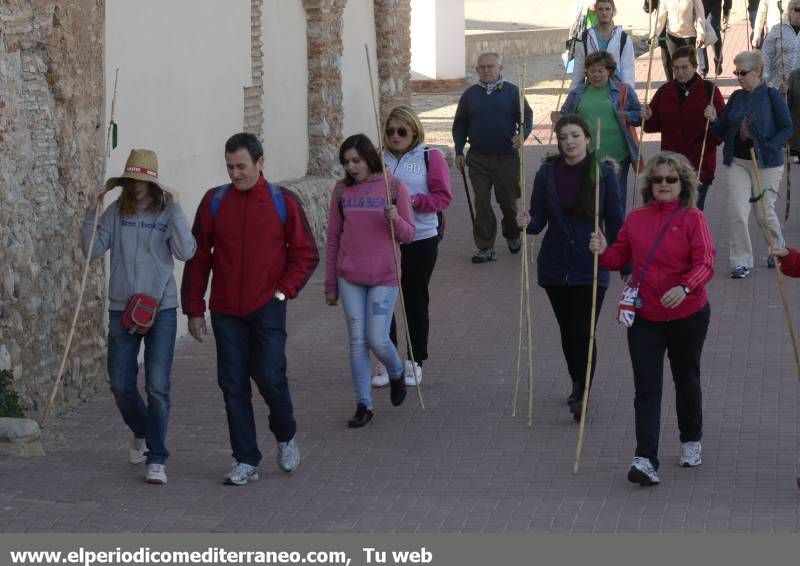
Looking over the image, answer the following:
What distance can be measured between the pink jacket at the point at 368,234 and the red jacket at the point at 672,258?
1.64 metres

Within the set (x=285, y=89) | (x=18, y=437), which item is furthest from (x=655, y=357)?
(x=285, y=89)

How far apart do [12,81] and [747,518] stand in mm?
4557

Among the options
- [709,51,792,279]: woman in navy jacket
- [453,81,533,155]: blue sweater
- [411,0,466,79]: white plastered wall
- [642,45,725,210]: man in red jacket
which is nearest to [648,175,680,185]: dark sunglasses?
[709,51,792,279]: woman in navy jacket

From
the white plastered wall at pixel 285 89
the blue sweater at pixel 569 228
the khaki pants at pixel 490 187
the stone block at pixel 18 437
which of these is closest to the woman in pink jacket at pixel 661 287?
the blue sweater at pixel 569 228

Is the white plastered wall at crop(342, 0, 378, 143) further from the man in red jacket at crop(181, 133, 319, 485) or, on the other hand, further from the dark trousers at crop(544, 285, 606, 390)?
the man in red jacket at crop(181, 133, 319, 485)

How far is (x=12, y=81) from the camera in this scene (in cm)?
848

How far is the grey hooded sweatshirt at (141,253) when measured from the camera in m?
7.66

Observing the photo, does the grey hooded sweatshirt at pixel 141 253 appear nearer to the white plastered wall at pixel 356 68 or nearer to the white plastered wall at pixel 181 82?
the white plastered wall at pixel 181 82

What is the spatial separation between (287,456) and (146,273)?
46.9 inches

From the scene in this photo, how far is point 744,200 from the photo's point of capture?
12258 mm

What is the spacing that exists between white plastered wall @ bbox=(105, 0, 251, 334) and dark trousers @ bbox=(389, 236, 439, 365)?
6.47 feet

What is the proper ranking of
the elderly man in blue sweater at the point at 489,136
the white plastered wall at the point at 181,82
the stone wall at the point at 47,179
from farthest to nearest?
the elderly man in blue sweater at the point at 489,136 → the white plastered wall at the point at 181,82 → the stone wall at the point at 47,179

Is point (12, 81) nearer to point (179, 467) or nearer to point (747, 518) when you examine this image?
point (179, 467)

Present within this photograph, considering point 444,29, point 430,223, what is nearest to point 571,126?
point 430,223
